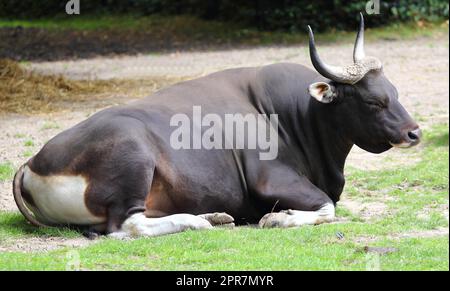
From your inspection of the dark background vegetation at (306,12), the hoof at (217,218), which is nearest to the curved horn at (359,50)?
the hoof at (217,218)

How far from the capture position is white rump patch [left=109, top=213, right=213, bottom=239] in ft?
23.6

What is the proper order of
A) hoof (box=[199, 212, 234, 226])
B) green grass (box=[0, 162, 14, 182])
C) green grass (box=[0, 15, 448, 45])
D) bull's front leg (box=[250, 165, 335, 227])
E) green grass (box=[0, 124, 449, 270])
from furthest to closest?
green grass (box=[0, 15, 448, 45]), green grass (box=[0, 162, 14, 182]), bull's front leg (box=[250, 165, 335, 227]), hoof (box=[199, 212, 234, 226]), green grass (box=[0, 124, 449, 270])

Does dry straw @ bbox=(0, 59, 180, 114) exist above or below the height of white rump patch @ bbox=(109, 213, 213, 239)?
below

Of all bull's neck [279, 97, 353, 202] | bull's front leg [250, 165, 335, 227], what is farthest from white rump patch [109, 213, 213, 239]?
bull's neck [279, 97, 353, 202]

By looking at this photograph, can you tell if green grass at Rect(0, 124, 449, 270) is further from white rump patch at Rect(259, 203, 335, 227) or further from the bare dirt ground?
the bare dirt ground

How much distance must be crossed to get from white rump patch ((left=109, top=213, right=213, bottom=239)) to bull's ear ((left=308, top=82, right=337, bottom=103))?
1.43m

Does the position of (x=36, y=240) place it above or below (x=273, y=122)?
below

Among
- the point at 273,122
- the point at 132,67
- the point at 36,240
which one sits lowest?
the point at 132,67

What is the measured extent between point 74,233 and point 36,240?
31 centimetres

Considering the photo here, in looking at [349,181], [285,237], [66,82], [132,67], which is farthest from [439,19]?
[285,237]

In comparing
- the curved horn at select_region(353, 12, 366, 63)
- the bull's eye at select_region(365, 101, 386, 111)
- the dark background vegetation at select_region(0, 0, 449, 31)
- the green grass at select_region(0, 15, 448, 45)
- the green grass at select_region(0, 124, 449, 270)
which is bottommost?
the green grass at select_region(0, 15, 448, 45)
